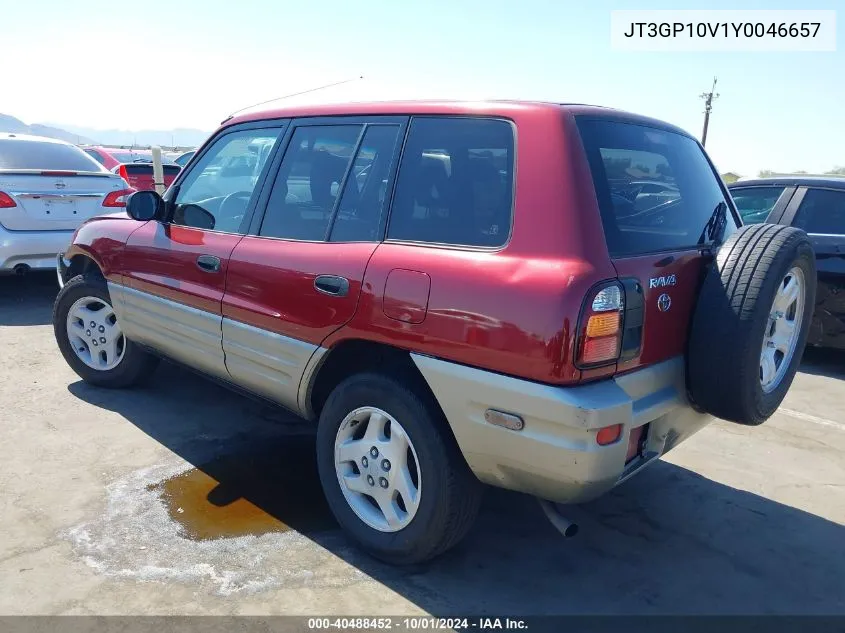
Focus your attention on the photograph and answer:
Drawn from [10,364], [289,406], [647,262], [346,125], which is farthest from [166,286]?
[647,262]

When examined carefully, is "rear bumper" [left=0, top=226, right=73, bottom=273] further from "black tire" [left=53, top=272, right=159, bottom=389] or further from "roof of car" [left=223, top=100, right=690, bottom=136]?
"roof of car" [left=223, top=100, right=690, bottom=136]

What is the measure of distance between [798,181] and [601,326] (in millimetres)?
4847

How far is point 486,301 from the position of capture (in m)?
2.40

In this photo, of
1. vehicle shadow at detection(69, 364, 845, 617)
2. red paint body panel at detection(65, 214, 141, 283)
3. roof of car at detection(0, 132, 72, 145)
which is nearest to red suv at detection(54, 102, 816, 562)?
vehicle shadow at detection(69, 364, 845, 617)

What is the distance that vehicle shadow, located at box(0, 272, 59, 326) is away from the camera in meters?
6.68

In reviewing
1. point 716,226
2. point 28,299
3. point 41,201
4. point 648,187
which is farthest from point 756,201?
point 28,299

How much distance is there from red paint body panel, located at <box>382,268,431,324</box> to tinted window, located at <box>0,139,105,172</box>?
589cm

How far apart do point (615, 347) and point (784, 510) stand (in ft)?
5.99

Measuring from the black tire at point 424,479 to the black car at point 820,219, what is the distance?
4306mm

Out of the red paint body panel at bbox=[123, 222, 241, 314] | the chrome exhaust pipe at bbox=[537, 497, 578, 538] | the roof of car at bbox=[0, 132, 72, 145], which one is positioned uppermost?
the roof of car at bbox=[0, 132, 72, 145]

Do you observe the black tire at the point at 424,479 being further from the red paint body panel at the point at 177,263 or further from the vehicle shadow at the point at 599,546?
the red paint body panel at the point at 177,263

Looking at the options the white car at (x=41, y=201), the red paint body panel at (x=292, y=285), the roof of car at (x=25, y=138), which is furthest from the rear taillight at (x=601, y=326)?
the roof of car at (x=25, y=138)

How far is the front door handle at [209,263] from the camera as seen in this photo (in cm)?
349

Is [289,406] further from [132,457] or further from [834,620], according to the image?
[834,620]
